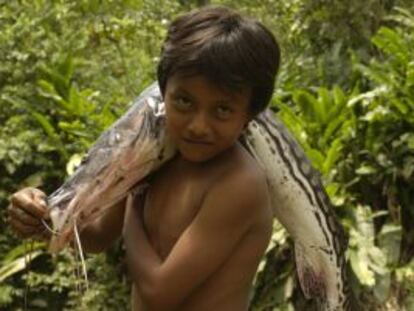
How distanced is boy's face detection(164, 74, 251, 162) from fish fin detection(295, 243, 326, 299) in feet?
2.45

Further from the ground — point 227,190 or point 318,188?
point 227,190

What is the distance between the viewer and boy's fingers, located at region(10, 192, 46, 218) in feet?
5.84

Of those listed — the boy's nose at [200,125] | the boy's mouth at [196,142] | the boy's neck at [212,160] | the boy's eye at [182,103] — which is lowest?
the boy's neck at [212,160]

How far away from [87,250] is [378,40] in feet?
13.0

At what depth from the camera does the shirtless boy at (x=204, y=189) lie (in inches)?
65.7

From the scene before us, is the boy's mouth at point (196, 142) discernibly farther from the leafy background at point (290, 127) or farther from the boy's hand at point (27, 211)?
the leafy background at point (290, 127)

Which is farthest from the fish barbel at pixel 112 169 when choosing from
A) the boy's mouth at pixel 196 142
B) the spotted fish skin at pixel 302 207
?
the spotted fish skin at pixel 302 207

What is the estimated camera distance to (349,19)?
6.68 metres

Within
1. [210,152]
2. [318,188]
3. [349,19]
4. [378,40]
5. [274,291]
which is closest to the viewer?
[210,152]

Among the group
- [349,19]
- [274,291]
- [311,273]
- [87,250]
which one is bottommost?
[274,291]

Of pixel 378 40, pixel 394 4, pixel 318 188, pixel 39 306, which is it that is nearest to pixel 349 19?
pixel 394 4

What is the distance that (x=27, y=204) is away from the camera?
1.80 metres

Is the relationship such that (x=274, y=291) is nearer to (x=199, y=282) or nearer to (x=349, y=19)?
(x=349, y=19)

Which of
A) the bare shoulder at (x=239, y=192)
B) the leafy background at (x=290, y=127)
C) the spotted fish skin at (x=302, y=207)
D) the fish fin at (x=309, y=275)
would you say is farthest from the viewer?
the leafy background at (x=290, y=127)
